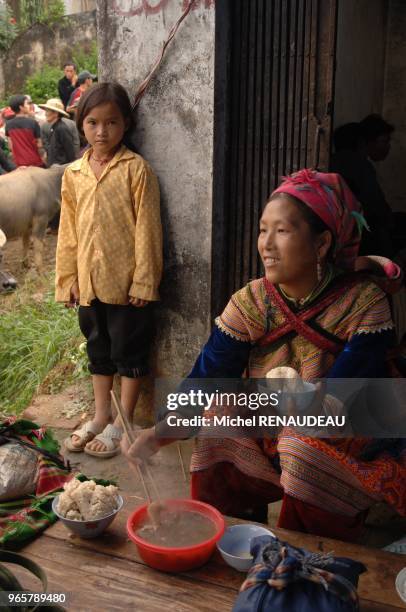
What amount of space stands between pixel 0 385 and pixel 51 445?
8.91ft

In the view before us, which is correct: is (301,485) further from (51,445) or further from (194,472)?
→ (51,445)

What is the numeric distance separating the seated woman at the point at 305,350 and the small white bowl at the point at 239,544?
31 centimetres

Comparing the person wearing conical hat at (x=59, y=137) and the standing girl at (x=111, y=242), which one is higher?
the person wearing conical hat at (x=59, y=137)

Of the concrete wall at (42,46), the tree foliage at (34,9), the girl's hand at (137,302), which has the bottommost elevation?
the girl's hand at (137,302)

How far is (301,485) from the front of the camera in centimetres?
228

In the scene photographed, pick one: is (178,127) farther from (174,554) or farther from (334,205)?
(174,554)

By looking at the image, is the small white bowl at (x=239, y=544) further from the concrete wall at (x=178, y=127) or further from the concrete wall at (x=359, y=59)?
the concrete wall at (x=359, y=59)

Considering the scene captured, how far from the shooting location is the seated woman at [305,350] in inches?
91.1

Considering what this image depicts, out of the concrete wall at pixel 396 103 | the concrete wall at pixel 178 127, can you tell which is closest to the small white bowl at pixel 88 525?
the concrete wall at pixel 178 127

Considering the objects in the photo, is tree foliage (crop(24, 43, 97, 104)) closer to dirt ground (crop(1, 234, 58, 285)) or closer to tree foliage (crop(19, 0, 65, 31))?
tree foliage (crop(19, 0, 65, 31))

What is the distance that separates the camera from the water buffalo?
8555 mm

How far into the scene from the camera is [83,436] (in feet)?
13.5

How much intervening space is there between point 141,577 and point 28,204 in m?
7.51

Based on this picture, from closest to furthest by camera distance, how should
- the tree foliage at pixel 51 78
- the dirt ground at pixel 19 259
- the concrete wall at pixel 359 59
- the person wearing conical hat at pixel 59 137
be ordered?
the concrete wall at pixel 359 59, the dirt ground at pixel 19 259, the person wearing conical hat at pixel 59 137, the tree foliage at pixel 51 78
